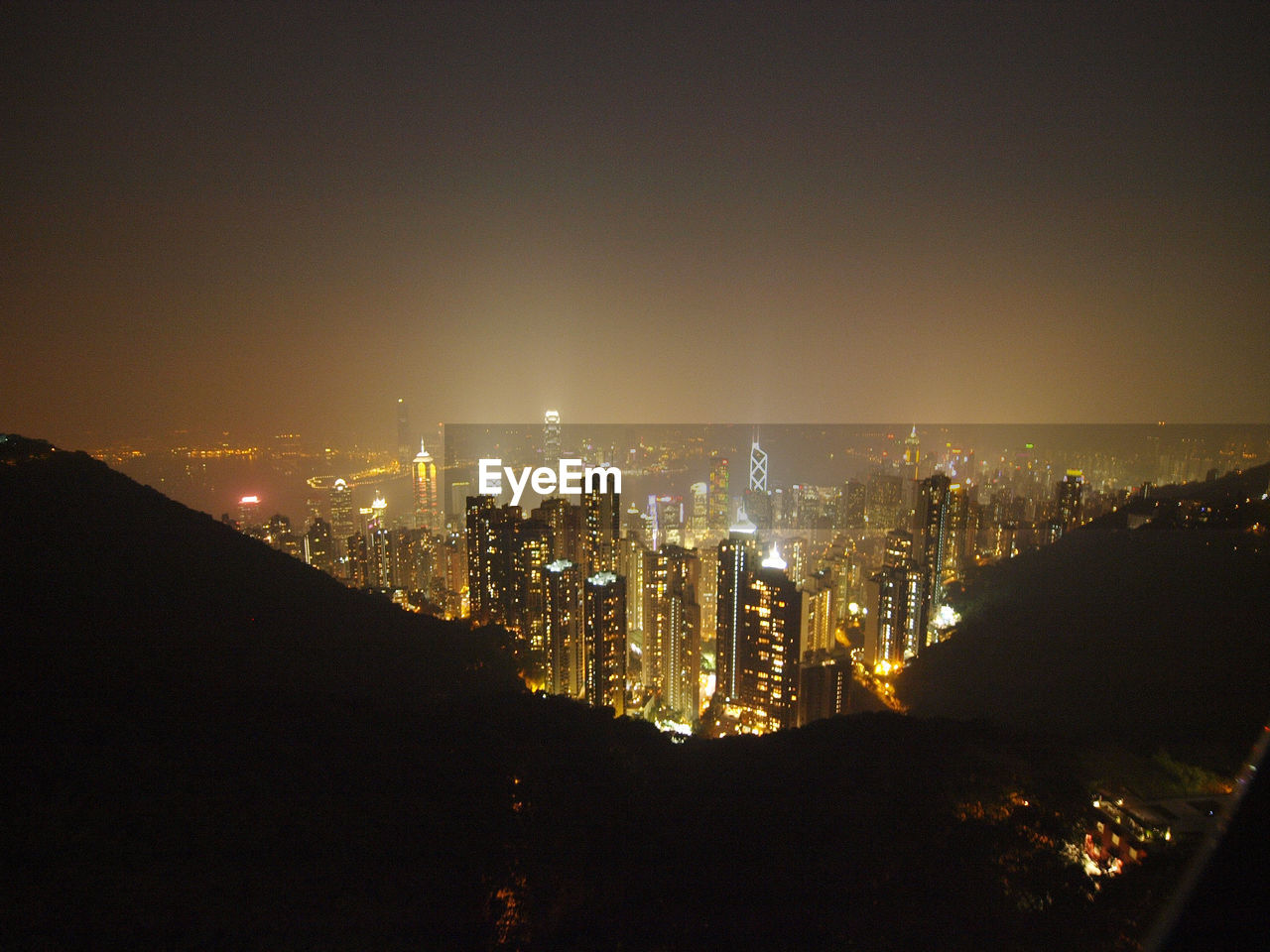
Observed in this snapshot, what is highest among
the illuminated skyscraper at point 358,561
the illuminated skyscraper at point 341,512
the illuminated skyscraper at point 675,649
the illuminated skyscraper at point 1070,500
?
the illuminated skyscraper at point 1070,500

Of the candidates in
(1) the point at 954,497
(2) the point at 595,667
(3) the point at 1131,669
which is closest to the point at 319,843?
(2) the point at 595,667

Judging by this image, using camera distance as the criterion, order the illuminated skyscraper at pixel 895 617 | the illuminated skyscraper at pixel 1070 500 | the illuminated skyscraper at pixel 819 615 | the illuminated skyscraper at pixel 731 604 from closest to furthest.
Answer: the illuminated skyscraper at pixel 731 604 → the illuminated skyscraper at pixel 819 615 → the illuminated skyscraper at pixel 895 617 → the illuminated skyscraper at pixel 1070 500

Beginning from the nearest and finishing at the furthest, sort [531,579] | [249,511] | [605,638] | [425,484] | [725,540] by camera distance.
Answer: [605,638] → [531,579] → [725,540] → [249,511] → [425,484]

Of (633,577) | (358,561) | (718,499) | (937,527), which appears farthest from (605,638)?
(718,499)

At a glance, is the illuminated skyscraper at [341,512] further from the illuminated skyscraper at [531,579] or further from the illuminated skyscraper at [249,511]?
the illuminated skyscraper at [531,579]

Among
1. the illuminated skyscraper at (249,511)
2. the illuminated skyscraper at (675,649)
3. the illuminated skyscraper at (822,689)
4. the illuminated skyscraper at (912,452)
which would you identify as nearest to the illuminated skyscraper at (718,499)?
the illuminated skyscraper at (912,452)

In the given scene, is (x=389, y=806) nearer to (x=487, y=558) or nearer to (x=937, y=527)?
(x=487, y=558)

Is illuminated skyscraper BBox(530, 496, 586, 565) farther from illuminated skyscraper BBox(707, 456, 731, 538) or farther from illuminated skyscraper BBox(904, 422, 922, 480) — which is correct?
illuminated skyscraper BBox(904, 422, 922, 480)

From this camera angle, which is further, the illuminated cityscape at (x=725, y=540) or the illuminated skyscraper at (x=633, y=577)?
the illuminated skyscraper at (x=633, y=577)
